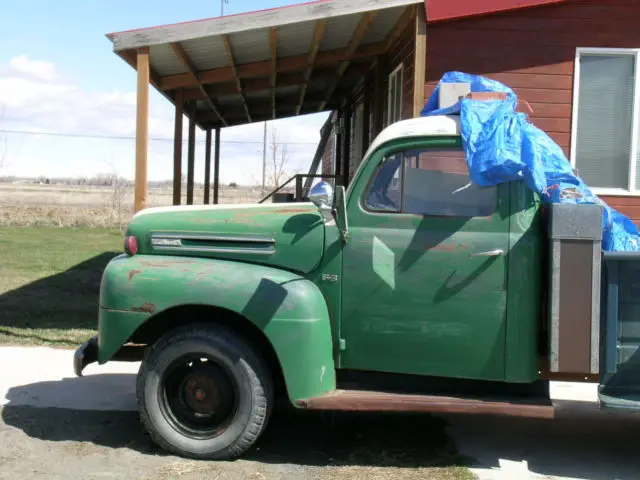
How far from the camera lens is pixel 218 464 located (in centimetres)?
466

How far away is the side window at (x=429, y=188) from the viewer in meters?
4.55

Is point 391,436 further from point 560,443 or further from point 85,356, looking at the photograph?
point 85,356

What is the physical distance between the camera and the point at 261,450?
4.98 m

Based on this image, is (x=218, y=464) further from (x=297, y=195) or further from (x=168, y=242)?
(x=297, y=195)

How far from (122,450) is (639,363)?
10.8ft

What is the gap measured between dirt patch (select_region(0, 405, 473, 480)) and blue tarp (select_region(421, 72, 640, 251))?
178 centimetres

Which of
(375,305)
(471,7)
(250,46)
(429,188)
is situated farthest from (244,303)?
(250,46)

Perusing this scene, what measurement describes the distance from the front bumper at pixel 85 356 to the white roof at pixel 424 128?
226 cm

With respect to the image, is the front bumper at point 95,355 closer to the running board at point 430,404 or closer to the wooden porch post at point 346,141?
the running board at point 430,404

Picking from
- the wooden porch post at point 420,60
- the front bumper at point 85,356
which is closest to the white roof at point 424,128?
the front bumper at point 85,356

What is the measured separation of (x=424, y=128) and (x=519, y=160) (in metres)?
0.63

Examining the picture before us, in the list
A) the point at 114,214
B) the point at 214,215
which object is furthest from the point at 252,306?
the point at 114,214

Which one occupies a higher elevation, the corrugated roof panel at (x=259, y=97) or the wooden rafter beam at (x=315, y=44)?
the corrugated roof panel at (x=259, y=97)

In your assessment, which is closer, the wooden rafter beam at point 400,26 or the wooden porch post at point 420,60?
the wooden porch post at point 420,60
